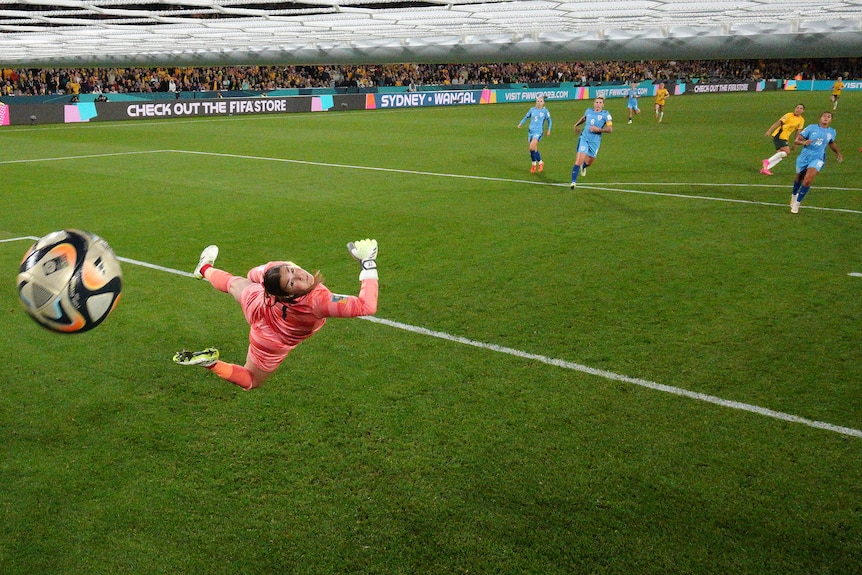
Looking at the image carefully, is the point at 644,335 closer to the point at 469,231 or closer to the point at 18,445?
the point at 469,231

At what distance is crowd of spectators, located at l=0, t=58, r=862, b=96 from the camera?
37406 mm

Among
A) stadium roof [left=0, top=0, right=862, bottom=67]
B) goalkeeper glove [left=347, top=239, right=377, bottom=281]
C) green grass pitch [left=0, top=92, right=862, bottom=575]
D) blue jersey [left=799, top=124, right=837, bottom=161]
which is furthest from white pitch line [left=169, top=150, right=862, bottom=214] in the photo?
goalkeeper glove [left=347, top=239, right=377, bottom=281]

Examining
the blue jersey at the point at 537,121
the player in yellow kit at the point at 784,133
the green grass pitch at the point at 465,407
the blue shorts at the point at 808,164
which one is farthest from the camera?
the blue jersey at the point at 537,121

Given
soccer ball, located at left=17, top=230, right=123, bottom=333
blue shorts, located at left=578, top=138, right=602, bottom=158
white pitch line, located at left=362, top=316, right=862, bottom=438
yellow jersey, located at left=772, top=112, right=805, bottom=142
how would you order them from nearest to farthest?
soccer ball, located at left=17, top=230, right=123, bottom=333 < white pitch line, located at left=362, top=316, right=862, bottom=438 < blue shorts, located at left=578, top=138, right=602, bottom=158 < yellow jersey, located at left=772, top=112, right=805, bottom=142

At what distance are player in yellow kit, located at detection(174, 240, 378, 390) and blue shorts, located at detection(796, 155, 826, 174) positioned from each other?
424 inches

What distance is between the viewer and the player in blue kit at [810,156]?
12.5 meters

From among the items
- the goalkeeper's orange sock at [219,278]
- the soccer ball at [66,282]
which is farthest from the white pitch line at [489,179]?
the soccer ball at [66,282]

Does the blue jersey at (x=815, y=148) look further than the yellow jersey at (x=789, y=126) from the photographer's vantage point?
No

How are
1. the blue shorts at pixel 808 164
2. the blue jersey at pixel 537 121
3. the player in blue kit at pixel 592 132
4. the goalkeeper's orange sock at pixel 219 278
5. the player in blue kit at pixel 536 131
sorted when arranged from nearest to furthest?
the goalkeeper's orange sock at pixel 219 278
the blue shorts at pixel 808 164
the player in blue kit at pixel 592 132
the player in blue kit at pixel 536 131
the blue jersey at pixel 537 121

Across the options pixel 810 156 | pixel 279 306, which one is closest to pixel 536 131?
pixel 810 156

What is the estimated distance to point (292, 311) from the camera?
4.84 meters

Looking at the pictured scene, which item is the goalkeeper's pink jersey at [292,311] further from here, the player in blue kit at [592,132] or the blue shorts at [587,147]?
the blue shorts at [587,147]

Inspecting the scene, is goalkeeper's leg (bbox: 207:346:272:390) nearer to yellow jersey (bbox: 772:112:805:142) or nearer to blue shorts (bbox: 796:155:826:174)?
blue shorts (bbox: 796:155:826:174)

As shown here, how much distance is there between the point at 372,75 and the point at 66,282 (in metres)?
48.9
